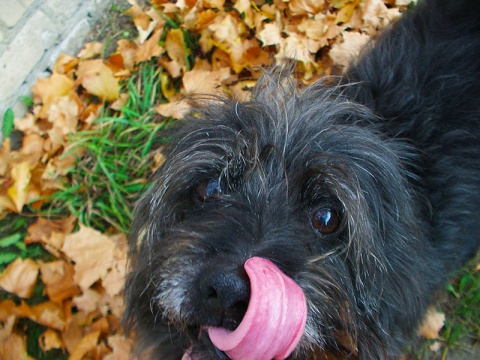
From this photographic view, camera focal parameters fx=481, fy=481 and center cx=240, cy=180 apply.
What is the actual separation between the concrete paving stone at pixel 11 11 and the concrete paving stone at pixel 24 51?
0.09 metres

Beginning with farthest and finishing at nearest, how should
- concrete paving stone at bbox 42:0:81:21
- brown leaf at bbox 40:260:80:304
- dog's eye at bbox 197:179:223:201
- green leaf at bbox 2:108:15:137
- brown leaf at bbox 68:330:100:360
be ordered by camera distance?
concrete paving stone at bbox 42:0:81:21 → green leaf at bbox 2:108:15:137 → brown leaf at bbox 40:260:80:304 → brown leaf at bbox 68:330:100:360 → dog's eye at bbox 197:179:223:201

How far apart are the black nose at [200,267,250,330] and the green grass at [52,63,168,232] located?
184 centimetres

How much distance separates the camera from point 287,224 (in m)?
1.97

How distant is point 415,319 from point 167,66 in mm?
2578

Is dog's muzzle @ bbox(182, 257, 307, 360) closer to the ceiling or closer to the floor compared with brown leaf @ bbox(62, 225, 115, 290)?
closer to the ceiling

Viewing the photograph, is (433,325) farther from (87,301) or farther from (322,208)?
(87,301)

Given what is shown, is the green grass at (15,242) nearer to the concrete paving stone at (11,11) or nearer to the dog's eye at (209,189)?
the concrete paving stone at (11,11)

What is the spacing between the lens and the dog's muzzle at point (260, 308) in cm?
156

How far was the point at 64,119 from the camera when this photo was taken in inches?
143

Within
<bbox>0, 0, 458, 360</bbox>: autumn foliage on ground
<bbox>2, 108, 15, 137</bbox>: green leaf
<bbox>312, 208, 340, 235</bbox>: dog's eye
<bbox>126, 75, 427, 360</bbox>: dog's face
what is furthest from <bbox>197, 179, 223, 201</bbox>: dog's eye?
<bbox>2, 108, 15, 137</bbox>: green leaf

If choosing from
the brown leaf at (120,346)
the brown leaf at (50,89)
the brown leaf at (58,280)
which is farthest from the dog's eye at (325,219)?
the brown leaf at (50,89)

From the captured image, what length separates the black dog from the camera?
179 centimetres

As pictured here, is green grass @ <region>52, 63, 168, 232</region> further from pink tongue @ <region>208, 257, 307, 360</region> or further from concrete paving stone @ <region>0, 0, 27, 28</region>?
pink tongue @ <region>208, 257, 307, 360</region>

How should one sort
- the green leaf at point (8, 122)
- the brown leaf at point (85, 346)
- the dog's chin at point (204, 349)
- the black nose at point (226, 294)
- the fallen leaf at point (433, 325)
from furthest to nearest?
the green leaf at point (8, 122) < the fallen leaf at point (433, 325) < the brown leaf at point (85, 346) < the dog's chin at point (204, 349) < the black nose at point (226, 294)
